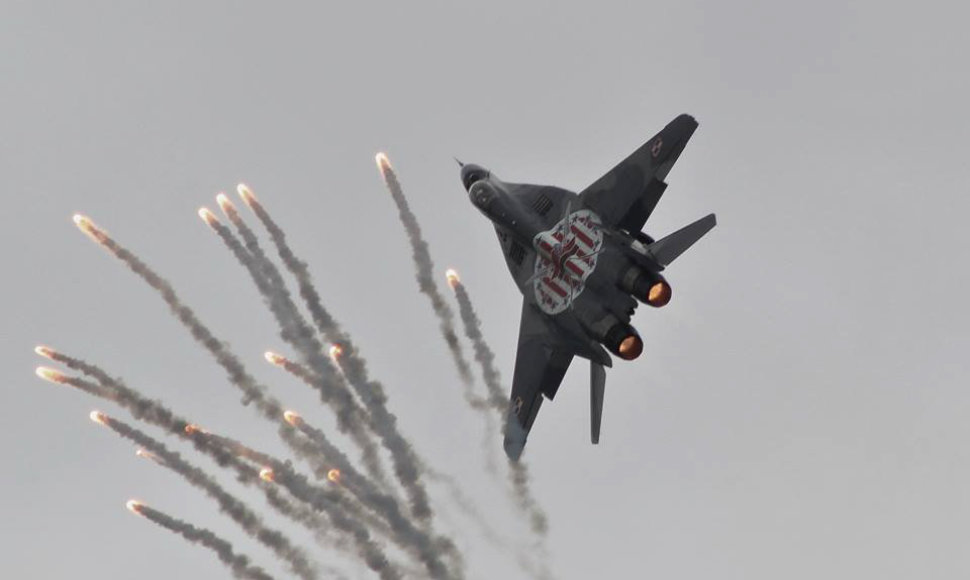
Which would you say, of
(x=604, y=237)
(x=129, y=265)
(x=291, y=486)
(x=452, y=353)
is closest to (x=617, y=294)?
(x=604, y=237)

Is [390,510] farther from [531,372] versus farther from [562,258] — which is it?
[562,258]

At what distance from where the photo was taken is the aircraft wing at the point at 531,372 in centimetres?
9919

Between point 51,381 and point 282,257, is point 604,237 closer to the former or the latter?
point 282,257

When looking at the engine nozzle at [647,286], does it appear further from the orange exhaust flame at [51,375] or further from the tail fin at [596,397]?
the orange exhaust flame at [51,375]

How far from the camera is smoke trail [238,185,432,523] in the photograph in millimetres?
99562

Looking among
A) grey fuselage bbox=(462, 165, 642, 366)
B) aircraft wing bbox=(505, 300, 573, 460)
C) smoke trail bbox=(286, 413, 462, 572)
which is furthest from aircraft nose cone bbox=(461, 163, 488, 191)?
smoke trail bbox=(286, 413, 462, 572)

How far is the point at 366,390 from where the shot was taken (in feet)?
332

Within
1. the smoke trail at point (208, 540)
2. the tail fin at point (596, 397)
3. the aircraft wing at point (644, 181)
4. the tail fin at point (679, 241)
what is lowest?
the smoke trail at point (208, 540)

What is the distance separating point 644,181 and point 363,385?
18667mm

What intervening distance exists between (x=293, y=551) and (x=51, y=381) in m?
15.1

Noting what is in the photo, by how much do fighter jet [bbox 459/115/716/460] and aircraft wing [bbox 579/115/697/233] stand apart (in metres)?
0.05

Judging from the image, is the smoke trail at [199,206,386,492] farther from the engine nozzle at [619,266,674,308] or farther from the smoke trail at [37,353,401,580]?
the engine nozzle at [619,266,674,308]

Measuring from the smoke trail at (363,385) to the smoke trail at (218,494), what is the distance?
6.56 meters

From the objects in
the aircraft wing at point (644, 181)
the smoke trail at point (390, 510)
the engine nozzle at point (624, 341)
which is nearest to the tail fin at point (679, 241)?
the aircraft wing at point (644, 181)
